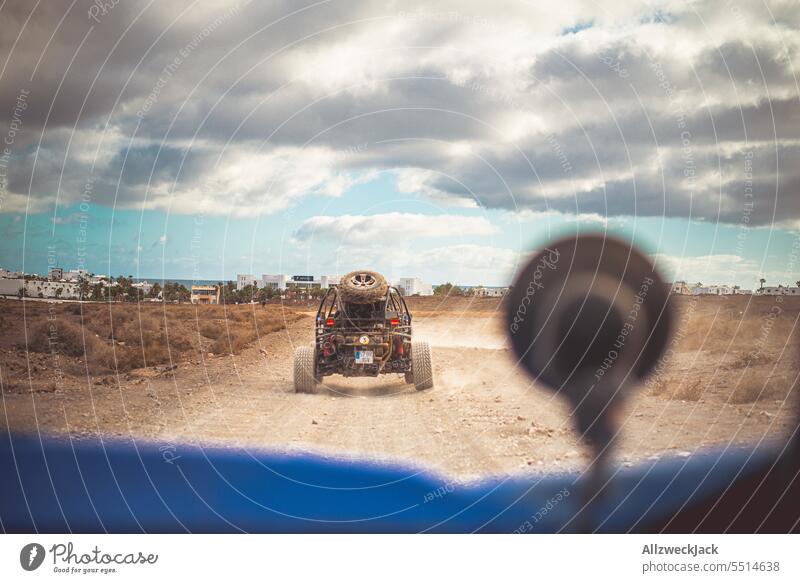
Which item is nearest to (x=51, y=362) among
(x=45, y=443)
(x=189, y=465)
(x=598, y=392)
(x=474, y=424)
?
(x=45, y=443)

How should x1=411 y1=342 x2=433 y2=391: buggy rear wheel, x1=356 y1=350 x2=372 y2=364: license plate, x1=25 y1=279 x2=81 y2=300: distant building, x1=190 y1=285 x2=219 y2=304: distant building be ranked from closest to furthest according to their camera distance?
x1=25 y1=279 x2=81 y2=300: distant building, x1=356 y1=350 x2=372 y2=364: license plate, x1=411 y1=342 x2=433 y2=391: buggy rear wheel, x1=190 y1=285 x2=219 y2=304: distant building

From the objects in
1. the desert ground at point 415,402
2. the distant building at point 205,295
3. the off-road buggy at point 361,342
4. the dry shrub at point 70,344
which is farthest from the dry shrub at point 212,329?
the off-road buggy at point 361,342

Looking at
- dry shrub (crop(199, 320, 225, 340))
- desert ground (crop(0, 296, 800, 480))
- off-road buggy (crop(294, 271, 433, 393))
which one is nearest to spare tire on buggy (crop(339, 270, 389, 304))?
off-road buggy (crop(294, 271, 433, 393))

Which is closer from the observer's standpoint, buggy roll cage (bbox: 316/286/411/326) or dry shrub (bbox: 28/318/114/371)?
buggy roll cage (bbox: 316/286/411/326)

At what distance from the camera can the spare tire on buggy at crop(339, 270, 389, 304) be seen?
1484 cm

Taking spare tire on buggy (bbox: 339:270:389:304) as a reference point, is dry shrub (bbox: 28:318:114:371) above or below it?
below

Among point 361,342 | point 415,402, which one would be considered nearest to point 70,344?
point 361,342

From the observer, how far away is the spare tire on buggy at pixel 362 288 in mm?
14844

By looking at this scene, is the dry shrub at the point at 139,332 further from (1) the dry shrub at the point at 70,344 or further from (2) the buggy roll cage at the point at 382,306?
Answer: (2) the buggy roll cage at the point at 382,306

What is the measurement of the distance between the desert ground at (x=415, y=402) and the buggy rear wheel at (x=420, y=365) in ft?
1.14

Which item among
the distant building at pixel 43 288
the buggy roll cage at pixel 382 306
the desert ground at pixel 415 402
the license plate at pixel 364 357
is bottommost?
the desert ground at pixel 415 402

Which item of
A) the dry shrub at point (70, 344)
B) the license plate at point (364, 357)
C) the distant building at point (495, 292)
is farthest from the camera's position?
the dry shrub at point (70, 344)

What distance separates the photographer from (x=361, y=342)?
14.7 m

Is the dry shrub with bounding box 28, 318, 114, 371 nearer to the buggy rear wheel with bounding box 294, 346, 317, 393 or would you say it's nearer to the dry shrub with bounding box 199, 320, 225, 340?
the buggy rear wheel with bounding box 294, 346, 317, 393
